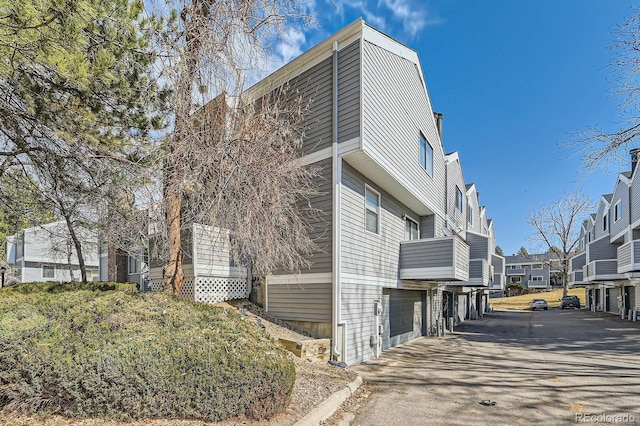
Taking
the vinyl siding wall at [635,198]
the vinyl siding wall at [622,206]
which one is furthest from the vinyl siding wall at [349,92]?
the vinyl siding wall at [622,206]

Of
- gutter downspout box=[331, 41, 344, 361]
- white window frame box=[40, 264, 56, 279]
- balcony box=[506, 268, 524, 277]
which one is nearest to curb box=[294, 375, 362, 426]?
gutter downspout box=[331, 41, 344, 361]

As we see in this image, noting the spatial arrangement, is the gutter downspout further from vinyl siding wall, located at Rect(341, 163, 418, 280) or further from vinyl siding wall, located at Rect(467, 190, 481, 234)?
vinyl siding wall, located at Rect(467, 190, 481, 234)

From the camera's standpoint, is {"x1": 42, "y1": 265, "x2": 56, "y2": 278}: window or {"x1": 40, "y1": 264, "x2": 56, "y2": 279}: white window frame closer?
{"x1": 40, "y1": 264, "x2": 56, "y2": 279}: white window frame

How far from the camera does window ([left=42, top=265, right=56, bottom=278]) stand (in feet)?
92.9

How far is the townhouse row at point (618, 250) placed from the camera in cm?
1856

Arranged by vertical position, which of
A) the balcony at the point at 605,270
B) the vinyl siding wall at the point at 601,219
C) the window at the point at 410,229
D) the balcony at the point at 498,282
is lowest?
the balcony at the point at 498,282

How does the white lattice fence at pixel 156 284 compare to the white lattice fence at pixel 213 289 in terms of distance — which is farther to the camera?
the white lattice fence at pixel 156 284

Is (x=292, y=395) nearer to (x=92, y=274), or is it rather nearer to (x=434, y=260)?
(x=434, y=260)

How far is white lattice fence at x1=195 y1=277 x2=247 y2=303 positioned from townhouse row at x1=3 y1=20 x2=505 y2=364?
0.09 feet

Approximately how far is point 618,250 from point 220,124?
22090mm

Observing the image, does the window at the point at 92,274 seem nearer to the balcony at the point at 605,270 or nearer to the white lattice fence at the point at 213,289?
the white lattice fence at the point at 213,289

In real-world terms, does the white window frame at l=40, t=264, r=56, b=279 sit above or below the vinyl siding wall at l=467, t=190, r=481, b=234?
below

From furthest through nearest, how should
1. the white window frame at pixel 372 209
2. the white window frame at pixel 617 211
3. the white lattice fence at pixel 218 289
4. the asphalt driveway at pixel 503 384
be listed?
the white window frame at pixel 617 211 → the white window frame at pixel 372 209 → the white lattice fence at pixel 218 289 → the asphalt driveway at pixel 503 384

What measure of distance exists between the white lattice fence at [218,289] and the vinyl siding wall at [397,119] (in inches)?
199
